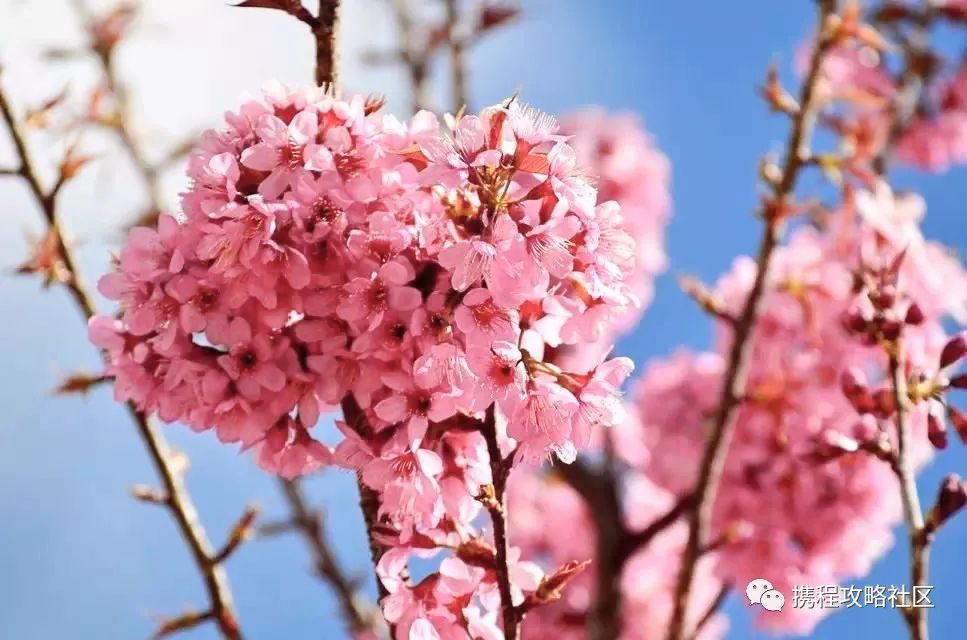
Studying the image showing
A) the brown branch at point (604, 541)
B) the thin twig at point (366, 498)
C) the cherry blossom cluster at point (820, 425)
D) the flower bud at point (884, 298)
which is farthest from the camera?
the brown branch at point (604, 541)

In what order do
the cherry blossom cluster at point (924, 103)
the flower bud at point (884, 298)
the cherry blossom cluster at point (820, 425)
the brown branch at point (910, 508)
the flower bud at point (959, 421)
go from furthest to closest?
the cherry blossom cluster at point (924, 103) → the cherry blossom cluster at point (820, 425) → the flower bud at point (884, 298) → the flower bud at point (959, 421) → the brown branch at point (910, 508)

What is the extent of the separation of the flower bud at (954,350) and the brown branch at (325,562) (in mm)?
1962

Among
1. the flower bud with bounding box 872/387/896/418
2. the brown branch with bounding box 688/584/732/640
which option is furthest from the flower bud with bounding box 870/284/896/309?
the brown branch with bounding box 688/584/732/640

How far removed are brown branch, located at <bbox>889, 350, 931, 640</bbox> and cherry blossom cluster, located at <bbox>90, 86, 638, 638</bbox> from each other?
0.62m

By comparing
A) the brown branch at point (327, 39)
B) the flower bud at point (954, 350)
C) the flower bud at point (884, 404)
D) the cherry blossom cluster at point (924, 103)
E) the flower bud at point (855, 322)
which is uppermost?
the cherry blossom cluster at point (924, 103)

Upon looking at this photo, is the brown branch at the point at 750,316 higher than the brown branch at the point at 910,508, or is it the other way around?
the brown branch at the point at 750,316

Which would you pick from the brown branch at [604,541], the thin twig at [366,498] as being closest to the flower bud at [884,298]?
the thin twig at [366,498]

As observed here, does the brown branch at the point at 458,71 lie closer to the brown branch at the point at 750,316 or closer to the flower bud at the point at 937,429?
the brown branch at the point at 750,316

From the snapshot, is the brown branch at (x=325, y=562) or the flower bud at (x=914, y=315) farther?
the brown branch at (x=325, y=562)

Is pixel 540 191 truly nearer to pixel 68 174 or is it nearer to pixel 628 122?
pixel 68 174

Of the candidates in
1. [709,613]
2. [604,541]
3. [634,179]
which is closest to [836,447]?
[709,613]

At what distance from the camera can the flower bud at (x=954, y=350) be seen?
1892mm

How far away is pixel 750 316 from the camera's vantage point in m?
2.98

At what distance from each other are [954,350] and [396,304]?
1.09 m
